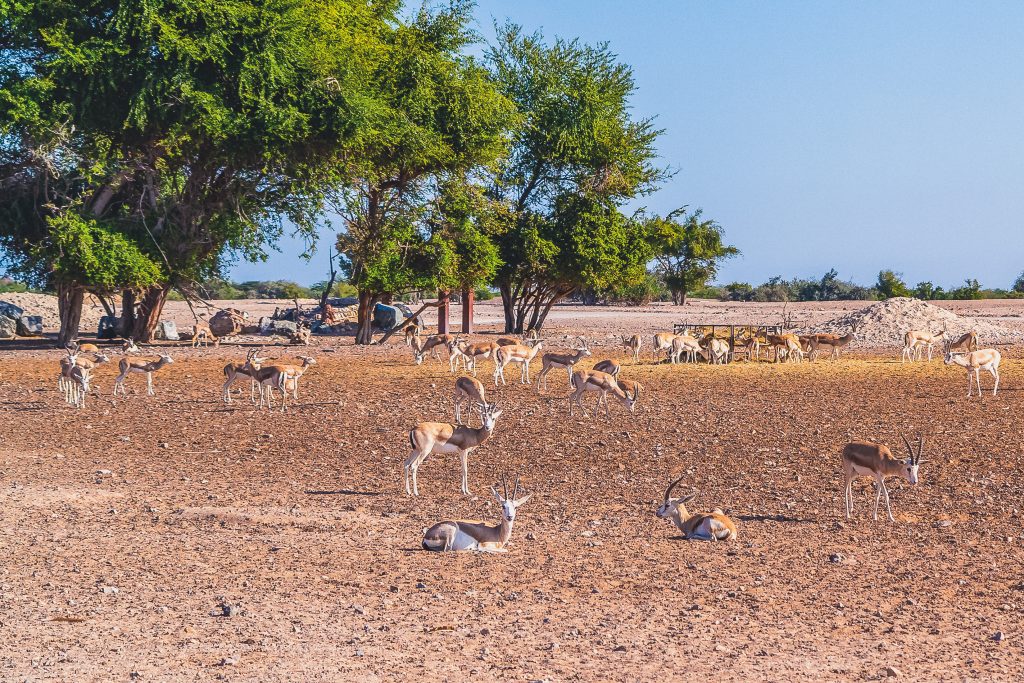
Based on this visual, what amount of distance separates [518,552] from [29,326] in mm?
43306

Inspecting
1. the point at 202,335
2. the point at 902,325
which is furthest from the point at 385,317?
the point at 902,325

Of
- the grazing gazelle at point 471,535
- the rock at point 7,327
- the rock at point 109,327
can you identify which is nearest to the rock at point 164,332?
the rock at point 109,327

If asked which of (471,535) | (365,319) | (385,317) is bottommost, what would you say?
(471,535)

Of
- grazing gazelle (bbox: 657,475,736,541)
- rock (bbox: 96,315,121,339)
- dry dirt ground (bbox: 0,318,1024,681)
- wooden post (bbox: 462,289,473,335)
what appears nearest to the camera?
dry dirt ground (bbox: 0,318,1024,681)

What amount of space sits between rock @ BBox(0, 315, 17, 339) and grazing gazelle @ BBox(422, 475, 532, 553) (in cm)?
3849

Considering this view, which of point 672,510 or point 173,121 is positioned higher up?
point 173,121

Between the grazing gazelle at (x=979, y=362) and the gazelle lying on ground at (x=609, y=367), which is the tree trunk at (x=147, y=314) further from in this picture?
the grazing gazelle at (x=979, y=362)

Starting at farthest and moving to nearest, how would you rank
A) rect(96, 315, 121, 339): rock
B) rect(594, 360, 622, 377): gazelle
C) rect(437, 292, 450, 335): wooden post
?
rect(437, 292, 450, 335): wooden post → rect(96, 315, 121, 339): rock → rect(594, 360, 622, 377): gazelle

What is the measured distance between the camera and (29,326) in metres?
49.3

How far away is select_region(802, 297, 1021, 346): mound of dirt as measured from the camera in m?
40.1

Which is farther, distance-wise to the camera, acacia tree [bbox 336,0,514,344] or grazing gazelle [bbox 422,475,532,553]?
acacia tree [bbox 336,0,514,344]

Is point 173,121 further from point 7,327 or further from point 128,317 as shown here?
point 7,327

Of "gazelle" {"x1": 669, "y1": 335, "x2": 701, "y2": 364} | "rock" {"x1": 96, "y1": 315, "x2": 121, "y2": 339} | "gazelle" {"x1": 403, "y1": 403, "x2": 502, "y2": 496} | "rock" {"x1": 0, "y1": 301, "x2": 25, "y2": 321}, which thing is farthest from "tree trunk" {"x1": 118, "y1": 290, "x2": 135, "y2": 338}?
"gazelle" {"x1": 403, "y1": 403, "x2": 502, "y2": 496}

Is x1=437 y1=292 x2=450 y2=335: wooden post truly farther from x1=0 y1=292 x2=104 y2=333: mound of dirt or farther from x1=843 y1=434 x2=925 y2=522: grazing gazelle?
x1=843 y1=434 x2=925 y2=522: grazing gazelle
